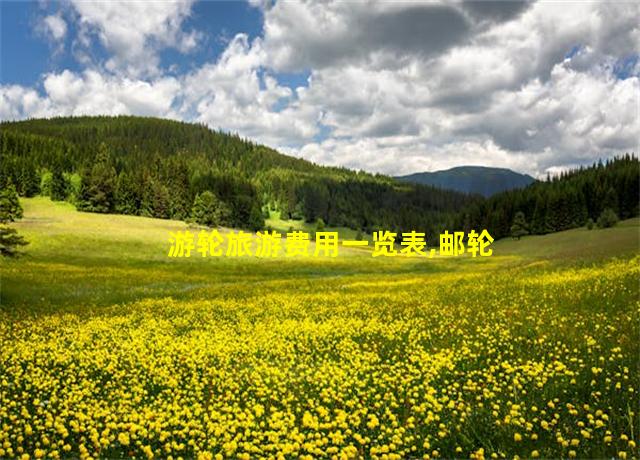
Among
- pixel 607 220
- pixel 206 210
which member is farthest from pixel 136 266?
pixel 607 220

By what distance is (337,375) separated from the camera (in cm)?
1099

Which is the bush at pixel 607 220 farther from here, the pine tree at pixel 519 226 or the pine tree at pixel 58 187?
the pine tree at pixel 58 187

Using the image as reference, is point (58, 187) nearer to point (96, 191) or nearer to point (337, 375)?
point (96, 191)

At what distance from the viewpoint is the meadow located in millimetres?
7273

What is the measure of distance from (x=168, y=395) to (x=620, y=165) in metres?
A: 184

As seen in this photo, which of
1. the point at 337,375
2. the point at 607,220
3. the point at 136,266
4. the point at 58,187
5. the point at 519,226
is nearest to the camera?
the point at 337,375

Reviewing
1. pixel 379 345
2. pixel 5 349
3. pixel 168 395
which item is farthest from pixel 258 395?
pixel 5 349

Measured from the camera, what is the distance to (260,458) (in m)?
6.70

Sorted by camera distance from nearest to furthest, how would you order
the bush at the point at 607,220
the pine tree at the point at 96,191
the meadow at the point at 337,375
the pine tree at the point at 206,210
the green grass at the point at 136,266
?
1. the meadow at the point at 337,375
2. the green grass at the point at 136,266
3. the bush at the point at 607,220
4. the pine tree at the point at 206,210
5. the pine tree at the point at 96,191

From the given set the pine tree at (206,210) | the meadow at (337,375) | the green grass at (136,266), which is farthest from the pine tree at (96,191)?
the meadow at (337,375)

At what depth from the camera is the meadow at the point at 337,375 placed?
286 inches

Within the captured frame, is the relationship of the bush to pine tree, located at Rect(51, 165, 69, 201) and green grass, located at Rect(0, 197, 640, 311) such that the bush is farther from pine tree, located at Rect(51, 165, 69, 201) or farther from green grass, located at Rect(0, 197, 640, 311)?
pine tree, located at Rect(51, 165, 69, 201)

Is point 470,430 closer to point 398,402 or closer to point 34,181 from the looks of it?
point 398,402

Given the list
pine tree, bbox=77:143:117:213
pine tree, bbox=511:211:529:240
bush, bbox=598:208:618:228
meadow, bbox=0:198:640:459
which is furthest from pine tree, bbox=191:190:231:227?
bush, bbox=598:208:618:228
